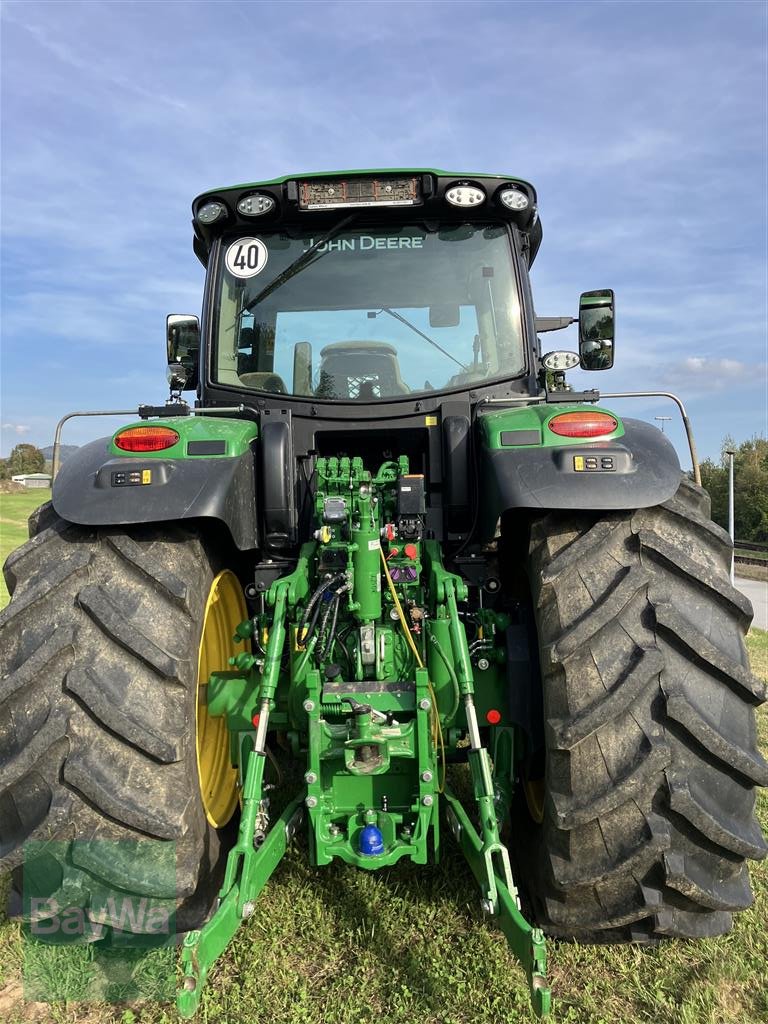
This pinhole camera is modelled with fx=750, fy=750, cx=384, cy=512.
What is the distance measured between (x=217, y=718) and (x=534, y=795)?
1.32m

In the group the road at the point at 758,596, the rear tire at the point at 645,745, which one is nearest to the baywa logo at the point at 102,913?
the rear tire at the point at 645,745

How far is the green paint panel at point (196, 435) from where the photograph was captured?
2662 mm

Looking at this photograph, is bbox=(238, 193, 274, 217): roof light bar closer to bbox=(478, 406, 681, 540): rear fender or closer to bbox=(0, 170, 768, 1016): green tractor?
bbox=(0, 170, 768, 1016): green tractor

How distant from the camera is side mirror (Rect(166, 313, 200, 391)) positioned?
13.2ft

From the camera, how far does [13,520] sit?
34.3m

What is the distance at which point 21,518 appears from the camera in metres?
35.6

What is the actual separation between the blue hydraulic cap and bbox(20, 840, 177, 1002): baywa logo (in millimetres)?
592

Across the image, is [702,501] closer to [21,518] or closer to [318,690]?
[318,690]

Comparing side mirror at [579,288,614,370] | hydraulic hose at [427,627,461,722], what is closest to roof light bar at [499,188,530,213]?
side mirror at [579,288,614,370]

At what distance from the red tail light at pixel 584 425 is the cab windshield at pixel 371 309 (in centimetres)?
84

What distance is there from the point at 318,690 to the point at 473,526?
107 centimetres

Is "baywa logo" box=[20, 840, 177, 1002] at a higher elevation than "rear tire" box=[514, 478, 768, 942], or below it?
below

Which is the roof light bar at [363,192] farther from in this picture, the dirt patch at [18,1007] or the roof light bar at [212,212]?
the dirt patch at [18,1007]

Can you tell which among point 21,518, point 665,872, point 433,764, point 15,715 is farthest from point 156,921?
point 21,518
